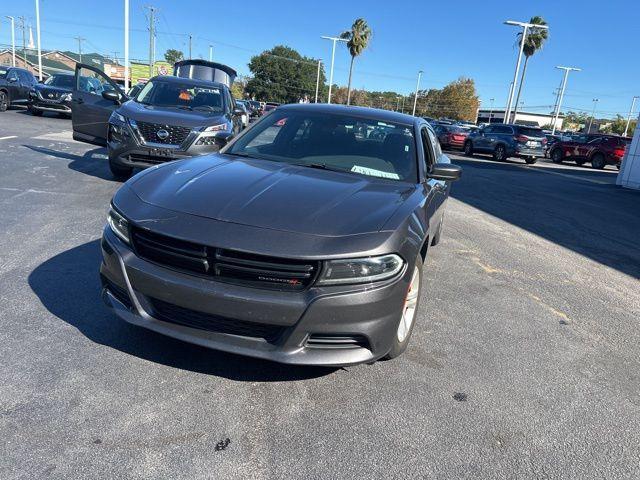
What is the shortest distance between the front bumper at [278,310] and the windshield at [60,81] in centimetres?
2028

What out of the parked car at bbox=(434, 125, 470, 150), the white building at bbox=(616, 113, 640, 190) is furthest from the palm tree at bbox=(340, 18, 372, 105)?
the white building at bbox=(616, 113, 640, 190)

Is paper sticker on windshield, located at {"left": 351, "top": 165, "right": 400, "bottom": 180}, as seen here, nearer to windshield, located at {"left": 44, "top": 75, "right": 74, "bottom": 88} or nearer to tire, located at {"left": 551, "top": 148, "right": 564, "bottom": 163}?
windshield, located at {"left": 44, "top": 75, "right": 74, "bottom": 88}

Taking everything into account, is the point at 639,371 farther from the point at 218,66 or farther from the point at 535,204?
the point at 218,66

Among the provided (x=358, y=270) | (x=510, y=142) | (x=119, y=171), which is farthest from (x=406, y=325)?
(x=510, y=142)

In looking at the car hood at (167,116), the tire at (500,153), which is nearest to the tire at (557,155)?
the tire at (500,153)

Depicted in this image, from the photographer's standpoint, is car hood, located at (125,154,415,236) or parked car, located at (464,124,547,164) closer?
car hood, located at (125,154,415,236)

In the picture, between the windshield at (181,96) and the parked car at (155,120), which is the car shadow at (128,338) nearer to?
the parked car at (155,120)

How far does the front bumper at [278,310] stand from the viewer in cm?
243

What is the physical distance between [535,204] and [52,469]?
415 inches

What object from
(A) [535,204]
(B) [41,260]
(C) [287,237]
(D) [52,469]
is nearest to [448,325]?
(C) [287,237]

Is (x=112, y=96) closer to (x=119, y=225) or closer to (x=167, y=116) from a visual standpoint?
(x=167, y=116)

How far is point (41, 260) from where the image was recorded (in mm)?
4289

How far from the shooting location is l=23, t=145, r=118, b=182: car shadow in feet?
28.7

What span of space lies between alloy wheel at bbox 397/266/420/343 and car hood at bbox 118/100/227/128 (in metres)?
5.32
